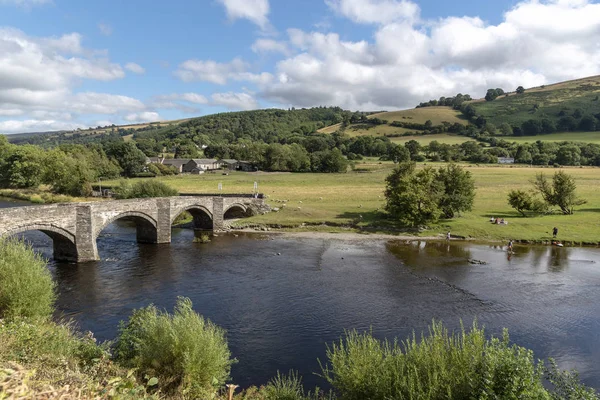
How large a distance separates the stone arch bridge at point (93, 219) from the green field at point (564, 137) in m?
147

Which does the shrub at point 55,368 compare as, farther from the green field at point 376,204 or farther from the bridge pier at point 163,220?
the green field at point 376,204

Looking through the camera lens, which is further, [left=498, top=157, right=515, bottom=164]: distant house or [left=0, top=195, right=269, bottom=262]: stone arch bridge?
[left=498, top=157, right=515, bottom=164]: distant house

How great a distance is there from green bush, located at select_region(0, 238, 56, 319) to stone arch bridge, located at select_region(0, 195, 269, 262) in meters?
9.57

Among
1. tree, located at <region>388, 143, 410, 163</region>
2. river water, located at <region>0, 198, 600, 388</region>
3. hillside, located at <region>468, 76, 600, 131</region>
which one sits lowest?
river water, located at <region>0, 198, 600, 388</region>

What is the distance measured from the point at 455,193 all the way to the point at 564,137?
133 m

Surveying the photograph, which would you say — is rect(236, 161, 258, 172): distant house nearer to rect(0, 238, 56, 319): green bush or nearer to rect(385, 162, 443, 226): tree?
rect(385, 162, 443, 226): tree

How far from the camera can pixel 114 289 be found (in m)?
28.9

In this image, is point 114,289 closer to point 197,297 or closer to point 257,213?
point 197,297

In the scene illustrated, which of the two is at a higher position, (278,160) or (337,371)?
(278,160)

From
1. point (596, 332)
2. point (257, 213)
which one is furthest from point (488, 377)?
point (257, 213)

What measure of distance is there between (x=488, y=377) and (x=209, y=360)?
9.57 metres

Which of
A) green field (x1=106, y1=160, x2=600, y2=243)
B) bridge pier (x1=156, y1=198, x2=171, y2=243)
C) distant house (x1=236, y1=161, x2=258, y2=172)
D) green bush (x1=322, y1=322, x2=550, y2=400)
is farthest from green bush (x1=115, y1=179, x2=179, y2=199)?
distant house (x1=236, y1=161, x2=258, y2=172)

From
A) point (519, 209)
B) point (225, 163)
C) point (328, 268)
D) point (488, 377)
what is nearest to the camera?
point (488, 377)

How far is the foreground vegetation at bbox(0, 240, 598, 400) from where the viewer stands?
29.3 ft
